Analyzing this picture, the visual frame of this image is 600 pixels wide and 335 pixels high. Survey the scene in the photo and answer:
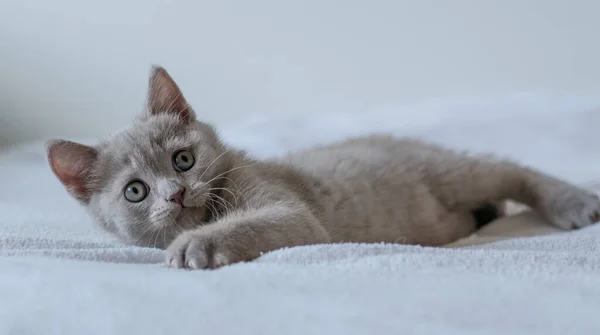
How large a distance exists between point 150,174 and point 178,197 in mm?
99

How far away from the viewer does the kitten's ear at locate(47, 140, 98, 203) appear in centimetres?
142

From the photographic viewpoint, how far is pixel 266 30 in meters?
2.96

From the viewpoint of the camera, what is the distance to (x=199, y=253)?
3.53 feet

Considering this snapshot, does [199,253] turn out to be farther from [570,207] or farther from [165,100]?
[570,207]

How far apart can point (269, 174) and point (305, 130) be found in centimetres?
124

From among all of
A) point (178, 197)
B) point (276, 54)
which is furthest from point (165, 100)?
point (276, 54)

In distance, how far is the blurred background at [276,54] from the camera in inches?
109

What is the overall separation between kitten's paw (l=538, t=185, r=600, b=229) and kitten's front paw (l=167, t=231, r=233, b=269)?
3.59 feet

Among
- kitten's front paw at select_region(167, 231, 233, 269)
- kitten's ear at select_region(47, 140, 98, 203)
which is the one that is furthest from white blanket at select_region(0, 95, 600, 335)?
kitten's ear at select_region(47, 140, 98, 203)

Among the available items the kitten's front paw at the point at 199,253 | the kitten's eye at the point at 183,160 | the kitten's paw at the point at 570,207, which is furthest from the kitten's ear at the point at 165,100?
the kitten's paw at the point at 570,207

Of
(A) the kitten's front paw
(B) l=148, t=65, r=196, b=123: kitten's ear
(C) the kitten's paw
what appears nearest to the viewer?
(A) the kitten's front paw

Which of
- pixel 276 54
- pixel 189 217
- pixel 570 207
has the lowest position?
pixel 570 207

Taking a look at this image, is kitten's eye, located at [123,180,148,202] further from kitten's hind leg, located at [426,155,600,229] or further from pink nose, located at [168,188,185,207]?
kitten's hind leg, located at [426,155,600,229]

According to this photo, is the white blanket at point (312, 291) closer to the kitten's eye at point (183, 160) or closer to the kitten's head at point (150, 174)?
the kitten's head at point (150, 174)
